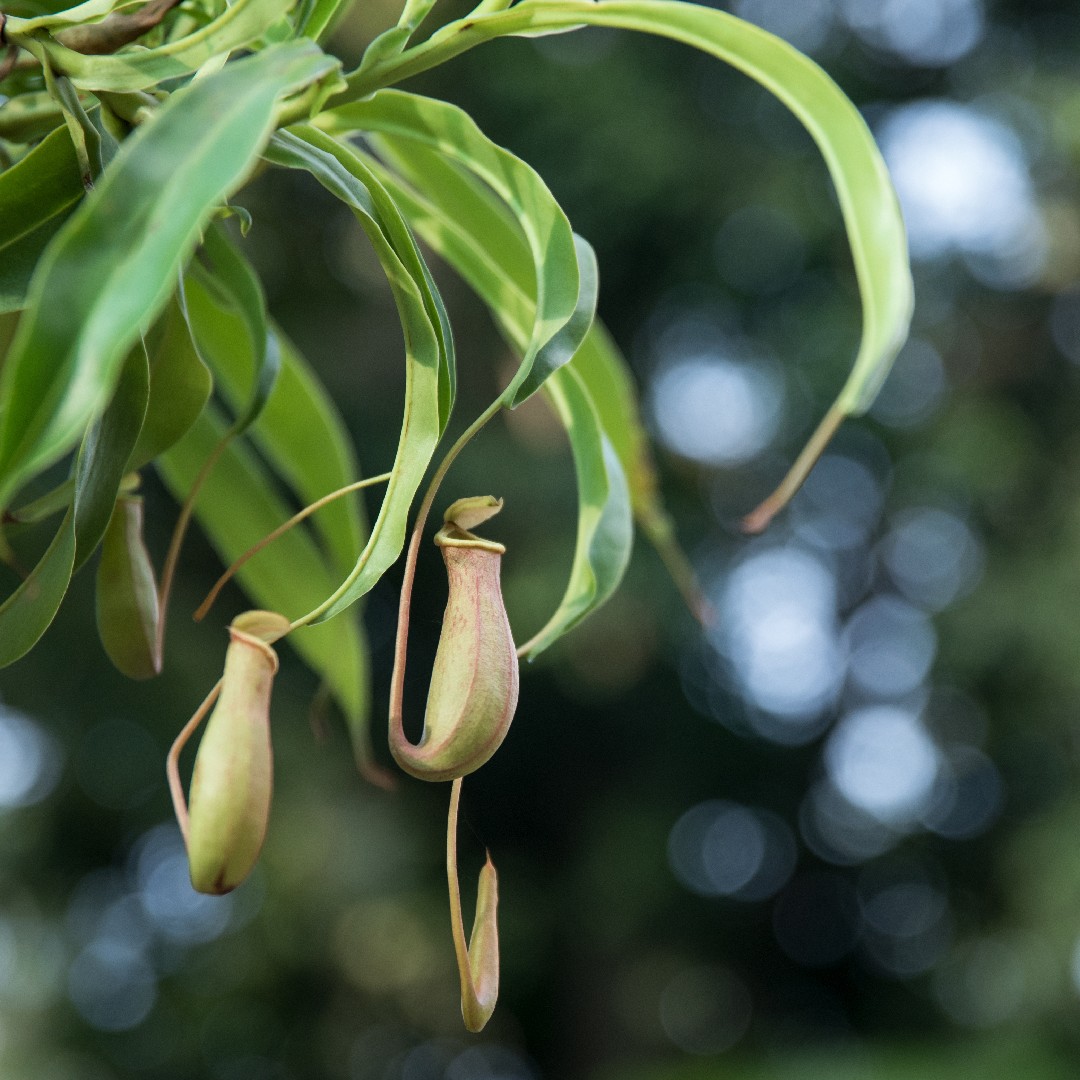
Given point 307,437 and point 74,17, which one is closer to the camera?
point 74,17

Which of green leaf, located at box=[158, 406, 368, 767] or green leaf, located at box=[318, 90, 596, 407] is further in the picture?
green leaf, located at box=[158, 406, 368, 767]

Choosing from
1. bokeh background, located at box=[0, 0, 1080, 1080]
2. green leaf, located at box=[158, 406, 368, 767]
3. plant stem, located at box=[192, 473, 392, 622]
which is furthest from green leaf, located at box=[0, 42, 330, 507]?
bokeh background, located at box=[0, 0, 1080, 1080]

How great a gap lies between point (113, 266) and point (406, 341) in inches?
3.4

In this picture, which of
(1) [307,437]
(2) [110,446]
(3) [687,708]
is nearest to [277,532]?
(2) [110,446]

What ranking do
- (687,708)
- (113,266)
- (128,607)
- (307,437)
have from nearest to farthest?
(113,266)
(128,607)
(307,437)
(687,708)

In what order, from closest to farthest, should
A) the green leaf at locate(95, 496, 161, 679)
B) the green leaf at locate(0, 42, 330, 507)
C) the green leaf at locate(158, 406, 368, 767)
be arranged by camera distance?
the green leaf at locate(0, 42, 330, 507), the green leaf at locate(95, 496, 161, 679), the green leaf at locate(158, 406, 368, 767)

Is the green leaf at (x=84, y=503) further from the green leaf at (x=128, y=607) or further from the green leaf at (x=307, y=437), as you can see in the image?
the green leaf at (x=307, y=437)

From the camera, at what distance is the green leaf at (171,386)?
9.4 inches

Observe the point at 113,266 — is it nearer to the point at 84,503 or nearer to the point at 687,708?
the point at 84,503

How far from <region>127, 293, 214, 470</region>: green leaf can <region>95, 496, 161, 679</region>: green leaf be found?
0.02m

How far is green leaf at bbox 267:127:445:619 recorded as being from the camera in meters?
0.21

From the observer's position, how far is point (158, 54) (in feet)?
0.71

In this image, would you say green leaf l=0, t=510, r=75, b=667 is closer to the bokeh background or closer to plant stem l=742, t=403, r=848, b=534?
plant stem l=742, t=403, r=848, b=534

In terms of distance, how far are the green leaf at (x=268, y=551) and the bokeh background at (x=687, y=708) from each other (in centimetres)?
195
